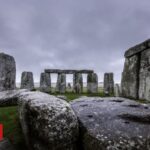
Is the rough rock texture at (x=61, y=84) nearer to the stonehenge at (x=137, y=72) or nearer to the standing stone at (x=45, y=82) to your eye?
the standing stone at (x=45, y=82)

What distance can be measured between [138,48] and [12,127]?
4.90 m

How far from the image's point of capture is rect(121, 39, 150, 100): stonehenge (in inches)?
368

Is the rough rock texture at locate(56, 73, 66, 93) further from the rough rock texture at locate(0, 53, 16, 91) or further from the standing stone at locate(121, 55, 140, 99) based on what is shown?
the standing stone at locate(121, 55, 140, 99)

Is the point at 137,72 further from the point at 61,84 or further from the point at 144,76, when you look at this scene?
the point at 61,84

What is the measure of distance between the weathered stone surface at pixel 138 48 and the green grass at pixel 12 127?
4333mm

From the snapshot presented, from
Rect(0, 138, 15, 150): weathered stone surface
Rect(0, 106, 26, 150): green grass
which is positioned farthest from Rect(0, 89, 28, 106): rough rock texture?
Rect(0, 138, 15, 150): weathered stone surface

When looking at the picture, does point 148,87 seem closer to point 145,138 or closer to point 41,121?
point 145,138

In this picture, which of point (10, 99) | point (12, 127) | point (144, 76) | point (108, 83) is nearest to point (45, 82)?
point (108, 83)

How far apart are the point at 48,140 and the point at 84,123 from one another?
31.4 inches

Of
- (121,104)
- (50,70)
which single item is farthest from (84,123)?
(50,70)

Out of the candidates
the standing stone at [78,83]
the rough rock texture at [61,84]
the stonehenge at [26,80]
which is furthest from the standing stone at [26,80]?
the standing stone at [78,83]

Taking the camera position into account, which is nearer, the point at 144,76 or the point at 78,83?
the point at 144,76

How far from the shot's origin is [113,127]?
5309mm

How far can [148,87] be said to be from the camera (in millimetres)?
9164
